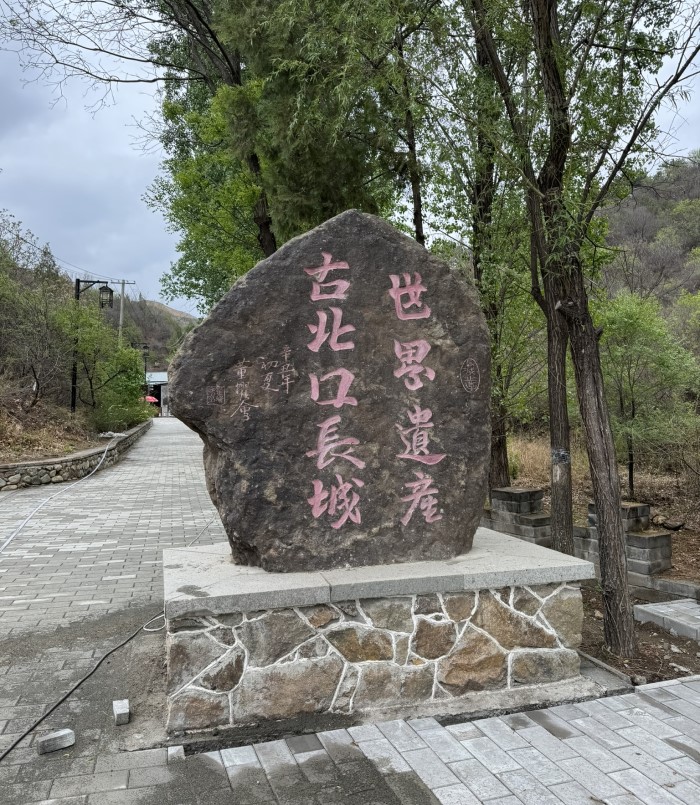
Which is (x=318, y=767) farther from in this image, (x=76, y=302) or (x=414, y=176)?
(x=76, y=302)

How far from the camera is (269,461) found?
402cm

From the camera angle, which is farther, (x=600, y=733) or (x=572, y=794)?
(x=600, y=733)

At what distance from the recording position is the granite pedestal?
3553mm

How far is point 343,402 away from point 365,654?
1.48 meters

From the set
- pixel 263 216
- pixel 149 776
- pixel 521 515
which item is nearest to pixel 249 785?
pixel 149 776

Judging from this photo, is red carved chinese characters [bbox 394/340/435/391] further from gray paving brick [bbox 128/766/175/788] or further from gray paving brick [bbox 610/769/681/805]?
gray paving brick [bbox 128/766/175/788]

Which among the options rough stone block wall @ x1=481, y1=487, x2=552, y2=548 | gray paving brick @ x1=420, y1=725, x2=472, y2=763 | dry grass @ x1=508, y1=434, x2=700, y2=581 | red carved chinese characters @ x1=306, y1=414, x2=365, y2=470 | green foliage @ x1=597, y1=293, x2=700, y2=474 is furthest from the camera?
green foliage @ x1=597, y1=293, x2=700, y2=474

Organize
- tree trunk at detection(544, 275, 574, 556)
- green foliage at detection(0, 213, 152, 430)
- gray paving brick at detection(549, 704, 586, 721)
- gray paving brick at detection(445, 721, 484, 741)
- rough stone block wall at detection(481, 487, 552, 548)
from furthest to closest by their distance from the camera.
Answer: green foliage at detection(0, 213, 152, 430), rough stone block wall at detection(481, 487, 552, 548), tree trunk at detection(544, 275, 574, 556), gray paving brick at detection(549, 704, 586, 721), gray paving brick at detection(445, 721, 484, 741)

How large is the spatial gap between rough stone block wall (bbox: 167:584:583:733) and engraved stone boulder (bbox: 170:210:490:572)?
0.41 meters

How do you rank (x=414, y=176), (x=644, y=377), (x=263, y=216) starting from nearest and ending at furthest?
1. (x=414, y=176)
2. (x=644, y=377)
3. (x=263, y=216)

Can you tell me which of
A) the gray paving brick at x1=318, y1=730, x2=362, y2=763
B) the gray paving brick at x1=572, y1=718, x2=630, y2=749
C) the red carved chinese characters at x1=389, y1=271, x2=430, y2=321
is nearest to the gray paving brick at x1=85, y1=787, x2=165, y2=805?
the gray paving brick at x1=318, y1=730, x2=362, y2=763

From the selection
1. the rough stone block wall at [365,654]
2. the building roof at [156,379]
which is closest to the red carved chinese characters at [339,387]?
the rough stone block wall at [365,654]

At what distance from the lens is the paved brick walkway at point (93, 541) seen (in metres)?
5.80

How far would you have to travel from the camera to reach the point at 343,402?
4.16 m
